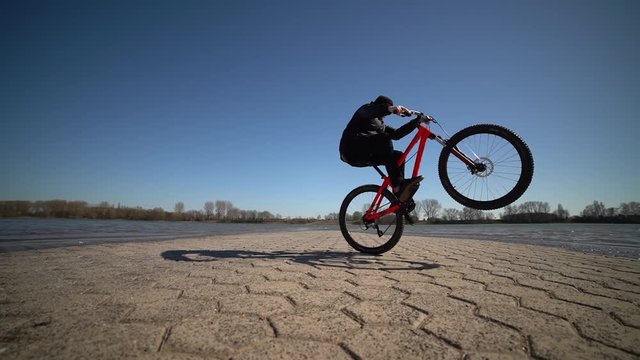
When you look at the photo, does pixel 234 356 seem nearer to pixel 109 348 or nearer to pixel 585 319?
pixel 109 348

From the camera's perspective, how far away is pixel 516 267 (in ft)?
10.6

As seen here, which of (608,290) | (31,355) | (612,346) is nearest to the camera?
(31,355)

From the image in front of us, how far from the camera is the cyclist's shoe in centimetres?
407

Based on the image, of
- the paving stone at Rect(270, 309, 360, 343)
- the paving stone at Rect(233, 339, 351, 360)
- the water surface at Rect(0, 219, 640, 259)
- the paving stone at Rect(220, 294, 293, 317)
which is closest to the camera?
the paving stone at Rect(233, 339, 351, 360)

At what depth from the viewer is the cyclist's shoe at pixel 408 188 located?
407cm

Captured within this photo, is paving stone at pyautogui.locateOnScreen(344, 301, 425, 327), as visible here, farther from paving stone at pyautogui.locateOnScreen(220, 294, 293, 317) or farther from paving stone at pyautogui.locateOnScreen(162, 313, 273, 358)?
paving stone at pyautogui.locateOnScreen(162, 313, 273, 358)

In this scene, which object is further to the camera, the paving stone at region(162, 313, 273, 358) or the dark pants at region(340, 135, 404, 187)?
the dark pants at region(340, 135, 404, 187)

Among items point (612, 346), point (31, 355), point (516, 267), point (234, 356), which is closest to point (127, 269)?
point (31, 355)

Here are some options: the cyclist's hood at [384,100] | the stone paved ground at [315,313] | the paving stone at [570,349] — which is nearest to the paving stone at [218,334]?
the stone paved ground at [315,313]

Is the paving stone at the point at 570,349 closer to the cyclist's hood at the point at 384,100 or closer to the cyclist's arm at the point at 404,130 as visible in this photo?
the cyclist's arm at the point at 404,130

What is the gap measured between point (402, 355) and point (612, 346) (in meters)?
1.05

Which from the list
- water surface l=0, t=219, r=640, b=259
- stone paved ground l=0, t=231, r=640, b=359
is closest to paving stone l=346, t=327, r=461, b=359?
stone paved ground l=0, t=231, r=640, b=359

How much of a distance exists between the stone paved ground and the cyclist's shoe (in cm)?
140

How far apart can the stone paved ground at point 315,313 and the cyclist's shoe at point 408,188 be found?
1.40 m
